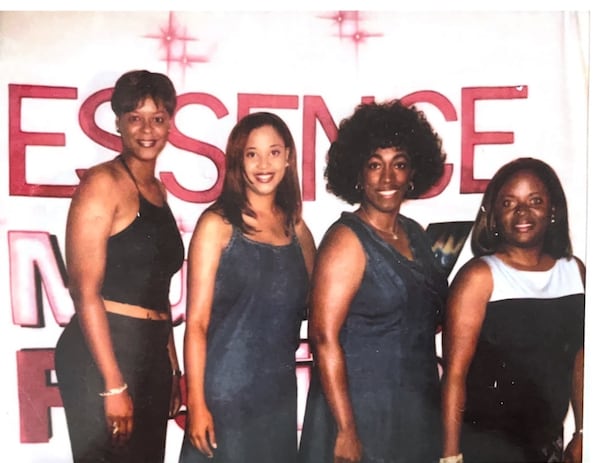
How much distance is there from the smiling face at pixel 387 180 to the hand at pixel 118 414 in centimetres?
45

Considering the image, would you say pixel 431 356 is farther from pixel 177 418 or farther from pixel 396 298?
pixel 177 418

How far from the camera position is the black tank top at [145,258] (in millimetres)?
983

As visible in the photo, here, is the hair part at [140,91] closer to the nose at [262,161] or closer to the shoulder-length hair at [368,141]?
the nose at [262,161]

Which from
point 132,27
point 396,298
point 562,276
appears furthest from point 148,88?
point 562,276

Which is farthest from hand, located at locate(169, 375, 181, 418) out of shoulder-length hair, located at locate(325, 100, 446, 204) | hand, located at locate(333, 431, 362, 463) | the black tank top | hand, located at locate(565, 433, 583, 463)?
hand, located at locate(565, 433, 583, 463)

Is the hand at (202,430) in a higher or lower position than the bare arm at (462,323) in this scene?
lower

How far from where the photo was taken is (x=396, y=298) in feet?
3.30

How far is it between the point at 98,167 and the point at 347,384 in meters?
0.47

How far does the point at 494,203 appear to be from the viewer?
40.3 inches

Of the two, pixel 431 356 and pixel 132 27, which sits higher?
pixel 132 27

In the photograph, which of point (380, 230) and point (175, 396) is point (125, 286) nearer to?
point (175, 396)

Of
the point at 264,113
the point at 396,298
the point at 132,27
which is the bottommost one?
the point at 396,298

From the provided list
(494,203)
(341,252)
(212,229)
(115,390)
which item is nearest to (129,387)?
(115,390)

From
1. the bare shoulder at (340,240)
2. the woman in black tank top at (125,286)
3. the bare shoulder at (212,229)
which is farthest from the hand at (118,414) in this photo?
the bare shoulder at (340,240)
